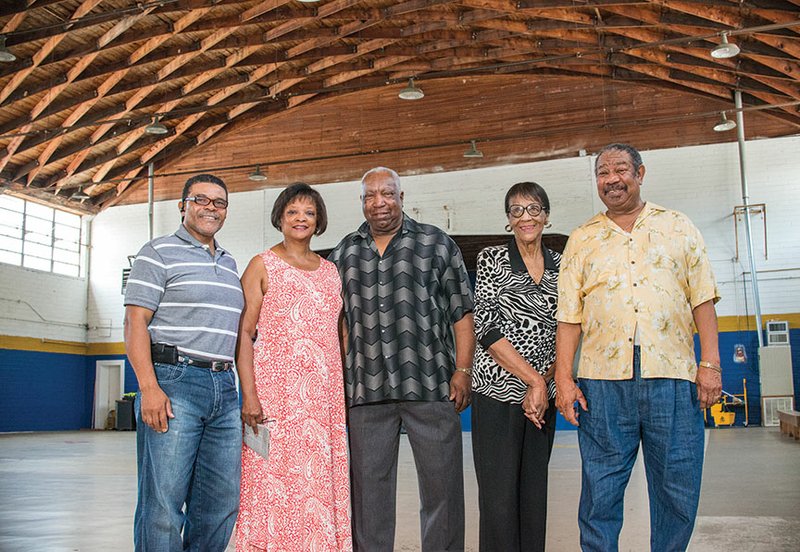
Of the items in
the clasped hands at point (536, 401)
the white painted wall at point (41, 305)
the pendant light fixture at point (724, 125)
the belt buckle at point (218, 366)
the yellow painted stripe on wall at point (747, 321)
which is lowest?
the clasped hands at point (536, 401)

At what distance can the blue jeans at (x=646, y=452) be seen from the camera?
248cm

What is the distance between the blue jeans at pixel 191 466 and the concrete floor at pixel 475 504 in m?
1.24

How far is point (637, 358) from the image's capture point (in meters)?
2.51

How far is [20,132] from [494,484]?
16358 mm

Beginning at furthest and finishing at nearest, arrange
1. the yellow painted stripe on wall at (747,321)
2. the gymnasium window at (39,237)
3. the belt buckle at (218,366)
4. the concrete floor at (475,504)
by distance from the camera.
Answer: the gymnasium window at (39,237)
the yellow painted stripe on wall at (747,321)
the concrete floor at (475,504)
the belt buckle at (218,366)

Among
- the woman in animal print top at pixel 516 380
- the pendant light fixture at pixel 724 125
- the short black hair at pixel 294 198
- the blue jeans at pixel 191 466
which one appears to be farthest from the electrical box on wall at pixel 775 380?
the blue jeans at pixel 191 466

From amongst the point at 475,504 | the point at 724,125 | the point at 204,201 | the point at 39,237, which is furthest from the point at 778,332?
the point at 39,237

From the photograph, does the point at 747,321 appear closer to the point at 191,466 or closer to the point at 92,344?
the point at 191,466

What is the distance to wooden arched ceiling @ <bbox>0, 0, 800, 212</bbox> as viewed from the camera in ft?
43.1

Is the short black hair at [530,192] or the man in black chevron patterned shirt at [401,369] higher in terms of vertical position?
the short black hair at [530,192]

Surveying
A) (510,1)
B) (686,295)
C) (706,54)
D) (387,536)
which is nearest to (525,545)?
(387,536)

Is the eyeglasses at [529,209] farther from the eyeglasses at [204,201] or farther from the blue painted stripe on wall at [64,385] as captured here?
the blue painted stripe on wall at [64,385]

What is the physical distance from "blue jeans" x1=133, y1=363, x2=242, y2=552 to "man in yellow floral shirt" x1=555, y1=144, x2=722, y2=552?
46.1 inches

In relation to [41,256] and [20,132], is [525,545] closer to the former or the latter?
[20,132]
